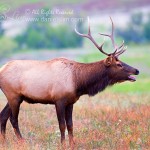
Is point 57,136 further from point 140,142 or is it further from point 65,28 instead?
point 65,28

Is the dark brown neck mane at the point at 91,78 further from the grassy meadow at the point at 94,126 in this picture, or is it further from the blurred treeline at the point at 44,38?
the blurred treeline at the point at 44,38

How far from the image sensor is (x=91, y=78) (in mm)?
14688

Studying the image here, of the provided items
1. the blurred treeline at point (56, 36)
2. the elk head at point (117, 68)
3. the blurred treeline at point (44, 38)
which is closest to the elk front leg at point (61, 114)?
the elk head at point (117, 68)

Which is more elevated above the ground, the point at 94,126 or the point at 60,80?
the point at 60,80

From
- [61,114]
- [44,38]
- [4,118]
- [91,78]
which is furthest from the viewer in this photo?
[44,38]

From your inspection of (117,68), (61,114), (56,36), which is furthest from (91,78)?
(56,36)

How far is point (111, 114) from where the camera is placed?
57.2 ft

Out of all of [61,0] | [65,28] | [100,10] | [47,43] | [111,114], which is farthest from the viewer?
[61,0]

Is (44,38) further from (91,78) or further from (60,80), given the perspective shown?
(60,80)

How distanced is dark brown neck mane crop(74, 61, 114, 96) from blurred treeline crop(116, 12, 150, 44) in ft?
174

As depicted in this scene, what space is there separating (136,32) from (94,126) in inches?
2152

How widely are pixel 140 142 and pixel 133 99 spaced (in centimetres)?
749

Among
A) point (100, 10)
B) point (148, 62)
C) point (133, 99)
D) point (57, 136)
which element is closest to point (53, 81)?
point (57, 136)

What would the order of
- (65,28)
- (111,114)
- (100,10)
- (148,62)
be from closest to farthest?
(111,114)
(148,62)
(65,28)
(100,10)
